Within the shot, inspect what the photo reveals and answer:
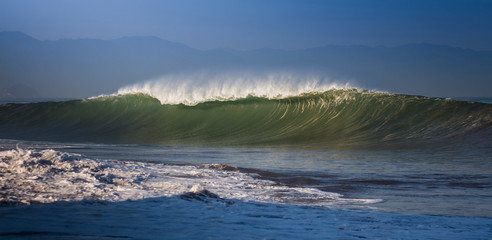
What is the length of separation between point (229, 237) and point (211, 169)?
520cm

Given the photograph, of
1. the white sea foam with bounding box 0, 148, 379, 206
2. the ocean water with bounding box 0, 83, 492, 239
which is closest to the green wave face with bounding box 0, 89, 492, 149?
the ocean water with bounding box 0, 83, 492, 239

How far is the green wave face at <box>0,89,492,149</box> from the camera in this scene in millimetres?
15766

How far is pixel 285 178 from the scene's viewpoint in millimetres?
8344

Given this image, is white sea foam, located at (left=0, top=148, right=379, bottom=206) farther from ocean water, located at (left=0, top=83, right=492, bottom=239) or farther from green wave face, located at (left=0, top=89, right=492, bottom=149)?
green wave face, located at (left=0, top=89, right=492, bottom=149)

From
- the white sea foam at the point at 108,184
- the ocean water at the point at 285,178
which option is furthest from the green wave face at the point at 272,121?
the white sea foam at the point at 108,184

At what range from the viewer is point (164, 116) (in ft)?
72.7

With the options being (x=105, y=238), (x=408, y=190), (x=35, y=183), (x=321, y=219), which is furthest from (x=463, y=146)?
(x=105, y=238)

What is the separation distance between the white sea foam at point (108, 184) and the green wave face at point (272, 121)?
7.55m

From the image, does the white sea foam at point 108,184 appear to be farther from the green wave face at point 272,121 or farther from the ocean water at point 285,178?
the green wave face at point 272,121

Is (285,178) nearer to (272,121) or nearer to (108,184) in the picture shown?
(108,184)

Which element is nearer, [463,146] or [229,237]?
[229,237]

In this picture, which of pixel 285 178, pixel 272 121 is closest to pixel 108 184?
pixel 285 178

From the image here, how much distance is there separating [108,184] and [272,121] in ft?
44.8

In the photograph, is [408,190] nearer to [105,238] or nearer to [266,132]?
[105,238]
